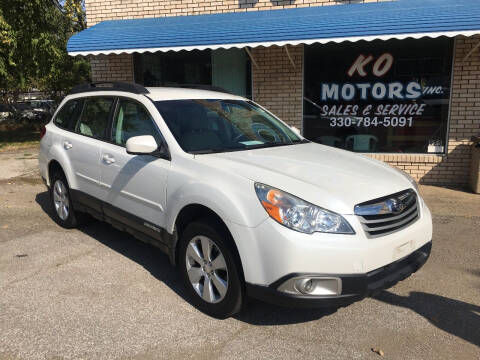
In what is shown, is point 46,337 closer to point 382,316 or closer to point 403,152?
point 382,316

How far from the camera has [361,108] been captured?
7863 millimetres

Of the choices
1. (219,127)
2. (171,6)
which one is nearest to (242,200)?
(219,127)

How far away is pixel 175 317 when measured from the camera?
10.7 feet

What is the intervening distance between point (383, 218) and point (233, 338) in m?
1.33

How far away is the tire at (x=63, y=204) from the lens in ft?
16.8

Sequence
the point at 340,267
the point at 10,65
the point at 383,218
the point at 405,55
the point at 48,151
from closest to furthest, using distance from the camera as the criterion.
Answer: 1. the point at 340,267
2. the point at 383,218
3. the point at 48,151
4. the point at 405,55
5. the point at 10,65

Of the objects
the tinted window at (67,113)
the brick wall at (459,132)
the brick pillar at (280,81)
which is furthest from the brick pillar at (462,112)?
the tinted window at (67,113)

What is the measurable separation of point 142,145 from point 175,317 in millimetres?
1365

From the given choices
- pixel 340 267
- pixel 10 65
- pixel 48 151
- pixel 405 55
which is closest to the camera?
pixel 340 267

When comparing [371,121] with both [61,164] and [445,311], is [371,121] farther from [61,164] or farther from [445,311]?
[61,164]

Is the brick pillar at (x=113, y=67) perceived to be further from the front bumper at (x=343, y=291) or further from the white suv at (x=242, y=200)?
the front bumper at (x=343, y=291)

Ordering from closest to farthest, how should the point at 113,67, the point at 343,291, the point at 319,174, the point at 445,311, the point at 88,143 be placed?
the point at 343,291 → the point at 319,174 → the point at 445,311 → the point at 88,143 → the point at 113,67

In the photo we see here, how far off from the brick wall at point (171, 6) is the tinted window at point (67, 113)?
13.8 ft

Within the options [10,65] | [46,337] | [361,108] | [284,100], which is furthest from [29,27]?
[46,337]
